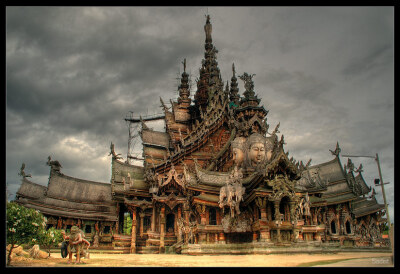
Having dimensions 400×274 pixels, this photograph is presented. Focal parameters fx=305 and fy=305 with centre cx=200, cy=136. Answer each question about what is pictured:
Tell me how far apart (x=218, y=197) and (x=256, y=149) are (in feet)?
16.4

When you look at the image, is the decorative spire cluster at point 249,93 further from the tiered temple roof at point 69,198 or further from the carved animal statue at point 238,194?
the tiered temple roof at point 69,198

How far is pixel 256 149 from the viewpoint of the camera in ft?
74.9

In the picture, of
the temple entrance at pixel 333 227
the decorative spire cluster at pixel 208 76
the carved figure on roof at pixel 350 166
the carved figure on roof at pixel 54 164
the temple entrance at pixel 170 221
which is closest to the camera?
the temple entrance at pixel 170 221

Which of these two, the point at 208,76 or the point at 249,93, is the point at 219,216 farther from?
the point at 208,76

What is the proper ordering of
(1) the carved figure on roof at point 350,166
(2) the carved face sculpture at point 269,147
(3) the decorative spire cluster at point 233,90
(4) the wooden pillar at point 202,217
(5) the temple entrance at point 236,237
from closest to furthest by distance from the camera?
(5) the temple entrance at point 236,237 → (4) the wooden pillar at point 202,217 → (2) the carved face sculpture at point 269,147 → (1) the carved figure on roof at point 350,166 → (3) the decorative spire cluster at point 233,90

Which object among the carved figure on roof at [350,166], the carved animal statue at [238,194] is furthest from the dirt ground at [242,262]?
the carved figure on roof at [350,166]

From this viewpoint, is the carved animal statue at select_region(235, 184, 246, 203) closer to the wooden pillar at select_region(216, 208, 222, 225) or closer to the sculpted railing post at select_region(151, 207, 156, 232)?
the wooden pillar at select_region(216, 208, 222, 225)

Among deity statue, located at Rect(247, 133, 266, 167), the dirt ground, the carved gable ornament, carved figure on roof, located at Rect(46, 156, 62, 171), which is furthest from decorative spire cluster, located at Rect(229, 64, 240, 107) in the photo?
the dirt ground

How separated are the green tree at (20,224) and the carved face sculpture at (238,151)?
15.0 metres

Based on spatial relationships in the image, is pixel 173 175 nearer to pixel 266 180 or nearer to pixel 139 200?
pixel 139 200

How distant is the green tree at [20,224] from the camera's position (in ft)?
35.0

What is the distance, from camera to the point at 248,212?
59.1 feet
